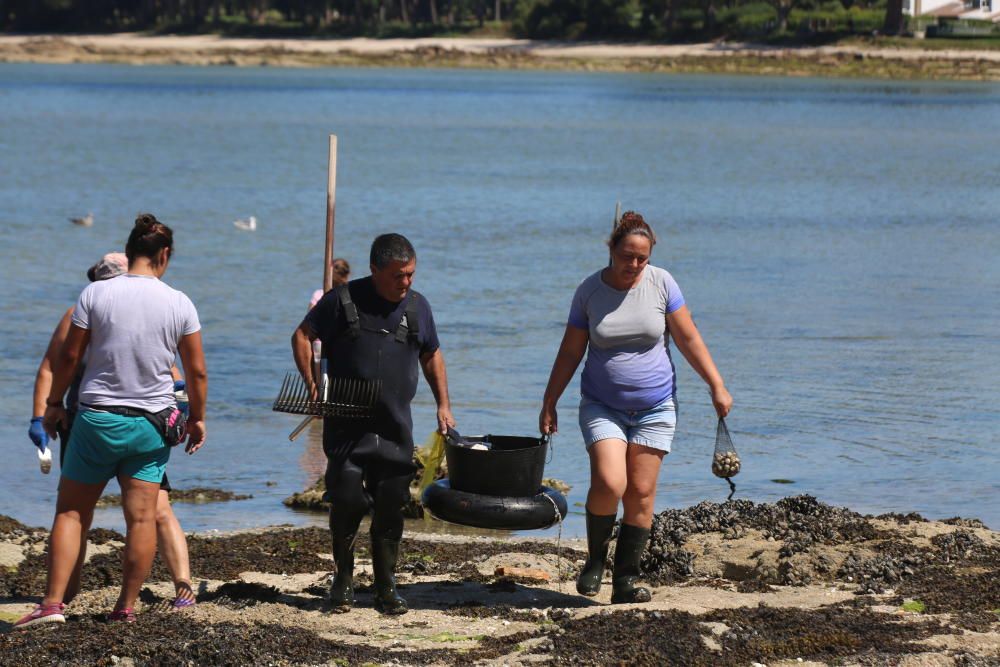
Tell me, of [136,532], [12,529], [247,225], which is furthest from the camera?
[247,225]

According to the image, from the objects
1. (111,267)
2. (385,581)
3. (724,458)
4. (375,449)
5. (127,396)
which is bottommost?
(385,581)

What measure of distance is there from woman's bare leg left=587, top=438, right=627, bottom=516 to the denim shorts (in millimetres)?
36

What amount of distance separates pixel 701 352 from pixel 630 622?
4.31ft

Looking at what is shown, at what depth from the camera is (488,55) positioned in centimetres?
12694

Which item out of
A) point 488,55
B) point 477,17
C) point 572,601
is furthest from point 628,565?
point 477,17

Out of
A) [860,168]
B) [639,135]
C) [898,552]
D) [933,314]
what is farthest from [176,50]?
[898,552]

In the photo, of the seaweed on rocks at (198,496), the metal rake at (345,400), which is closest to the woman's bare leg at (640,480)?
the metal rake at (345,400)

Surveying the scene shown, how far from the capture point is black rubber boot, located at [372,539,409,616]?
7336mm

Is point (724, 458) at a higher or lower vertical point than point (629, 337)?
lower

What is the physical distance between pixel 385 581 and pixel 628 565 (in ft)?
3.74

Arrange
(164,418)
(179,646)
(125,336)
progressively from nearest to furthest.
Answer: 1. (179,646)
2. (125,336)
3. (164,418)

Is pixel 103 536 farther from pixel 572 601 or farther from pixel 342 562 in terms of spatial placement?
pixel 572 601

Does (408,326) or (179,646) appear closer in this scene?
(179,646)

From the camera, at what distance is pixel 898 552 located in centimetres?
849
